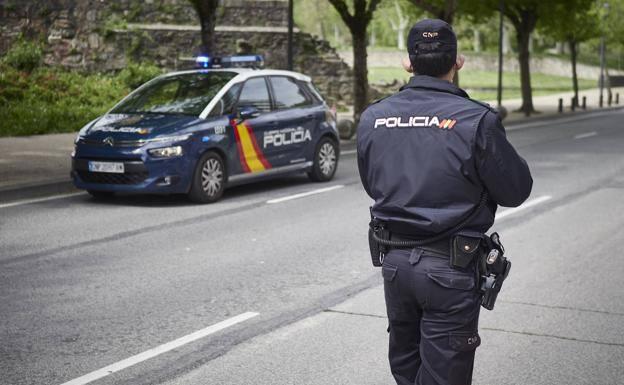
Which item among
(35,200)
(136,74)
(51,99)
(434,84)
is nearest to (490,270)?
(434,84)

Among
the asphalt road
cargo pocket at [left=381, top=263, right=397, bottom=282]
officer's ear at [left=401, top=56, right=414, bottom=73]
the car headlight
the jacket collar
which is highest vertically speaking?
officer's ear at [left=401, top=56, right=414, bottom=73]

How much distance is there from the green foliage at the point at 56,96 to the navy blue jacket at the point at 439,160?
18.0m

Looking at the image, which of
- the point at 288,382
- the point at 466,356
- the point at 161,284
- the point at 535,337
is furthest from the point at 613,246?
the point at 466,356

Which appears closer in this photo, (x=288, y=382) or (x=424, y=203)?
(x=424, y=203)

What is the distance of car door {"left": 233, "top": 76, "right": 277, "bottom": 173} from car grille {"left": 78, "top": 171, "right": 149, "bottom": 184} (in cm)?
152

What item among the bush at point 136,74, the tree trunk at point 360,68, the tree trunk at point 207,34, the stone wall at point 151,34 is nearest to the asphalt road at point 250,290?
the tree trunk at point 207,34

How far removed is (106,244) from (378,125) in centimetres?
620

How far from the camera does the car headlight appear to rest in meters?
12.0

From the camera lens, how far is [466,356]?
12.2 ft

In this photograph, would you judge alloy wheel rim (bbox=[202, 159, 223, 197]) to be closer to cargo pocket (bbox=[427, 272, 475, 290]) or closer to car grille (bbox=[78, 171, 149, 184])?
car grille (bbox=[78, 171, 149, 184])

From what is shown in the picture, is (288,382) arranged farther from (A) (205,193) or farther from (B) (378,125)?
(A) (205,193)

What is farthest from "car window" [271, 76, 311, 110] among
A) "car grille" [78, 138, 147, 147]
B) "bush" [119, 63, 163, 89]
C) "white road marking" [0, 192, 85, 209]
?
"bush" [119, 63, 163, 89]

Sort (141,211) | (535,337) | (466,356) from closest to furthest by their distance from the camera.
Answer: (466,356) → (535,337) → (141,211)

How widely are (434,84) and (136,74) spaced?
2766cm
